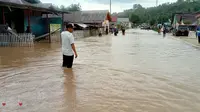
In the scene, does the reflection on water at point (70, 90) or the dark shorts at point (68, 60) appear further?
the dark shorts at point (68, 60)

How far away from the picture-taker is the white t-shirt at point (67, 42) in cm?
853

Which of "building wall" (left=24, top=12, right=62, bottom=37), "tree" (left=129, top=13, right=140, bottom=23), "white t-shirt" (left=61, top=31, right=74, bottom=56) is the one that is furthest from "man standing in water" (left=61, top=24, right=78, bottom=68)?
"tree" (left=129, top=13, right=140, bottom=23)

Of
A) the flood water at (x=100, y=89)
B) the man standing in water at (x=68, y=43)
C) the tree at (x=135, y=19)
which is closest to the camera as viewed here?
the flood water at (x=100, y=89)

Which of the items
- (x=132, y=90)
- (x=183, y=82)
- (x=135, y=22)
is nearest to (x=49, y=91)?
(x=132, y=90)

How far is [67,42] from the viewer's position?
8.62 m

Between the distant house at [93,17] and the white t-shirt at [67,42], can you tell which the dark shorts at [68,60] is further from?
the distant house at [93,17]

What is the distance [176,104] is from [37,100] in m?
2.98

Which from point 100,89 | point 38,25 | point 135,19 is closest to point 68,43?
point 100,89

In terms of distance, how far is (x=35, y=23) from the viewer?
27516 mm

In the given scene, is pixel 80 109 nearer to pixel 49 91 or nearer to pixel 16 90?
pixel 49 91

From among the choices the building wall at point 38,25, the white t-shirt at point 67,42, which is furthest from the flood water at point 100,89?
the building wall at point 38,25

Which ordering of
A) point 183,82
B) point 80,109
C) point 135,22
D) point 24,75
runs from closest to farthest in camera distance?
point 80,109
point 183,82
point 24,75
point 135,22

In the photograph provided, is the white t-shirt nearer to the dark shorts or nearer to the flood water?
the dark shorts

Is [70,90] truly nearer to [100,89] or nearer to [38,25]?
[100,89]
